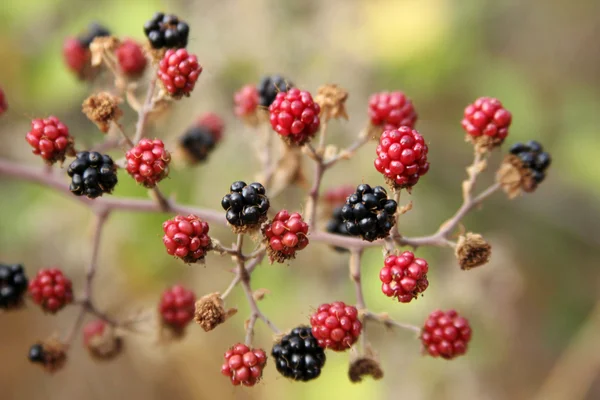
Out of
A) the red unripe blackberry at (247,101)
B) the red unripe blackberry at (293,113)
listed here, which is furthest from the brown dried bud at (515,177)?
the red unripe blackberry at (247,101)

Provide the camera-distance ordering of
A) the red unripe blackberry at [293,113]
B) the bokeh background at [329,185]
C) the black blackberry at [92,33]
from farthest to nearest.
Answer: the bokeh background at [329,185]
the black blackberry at [92,33]
the red unripe blackberry at [293,113]

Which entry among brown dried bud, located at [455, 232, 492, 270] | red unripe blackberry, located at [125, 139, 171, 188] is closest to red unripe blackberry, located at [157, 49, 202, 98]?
red unripe blackberry, located at [125, 139, 171, 188]

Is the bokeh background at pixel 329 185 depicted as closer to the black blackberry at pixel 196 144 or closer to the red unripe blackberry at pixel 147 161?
the black blackberry at pixel 196 144

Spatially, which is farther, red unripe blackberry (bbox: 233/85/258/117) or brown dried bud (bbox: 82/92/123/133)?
red unripe blackberry (bbox: 233/85/258/117)

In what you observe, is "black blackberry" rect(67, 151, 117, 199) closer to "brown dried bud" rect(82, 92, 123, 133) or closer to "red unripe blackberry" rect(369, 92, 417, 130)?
"brown dried bud" rect(82, 92, 123, 133)

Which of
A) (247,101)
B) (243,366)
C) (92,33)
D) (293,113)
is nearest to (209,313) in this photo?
(243,366)

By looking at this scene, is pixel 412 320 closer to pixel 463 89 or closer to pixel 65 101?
pixel 463 89

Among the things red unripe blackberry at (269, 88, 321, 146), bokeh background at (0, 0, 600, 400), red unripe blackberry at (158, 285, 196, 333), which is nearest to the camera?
red unripe blackberry at (269, 88, 321, 146)
